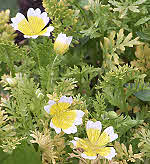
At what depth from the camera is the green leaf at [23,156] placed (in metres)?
0.68

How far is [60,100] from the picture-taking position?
68cm

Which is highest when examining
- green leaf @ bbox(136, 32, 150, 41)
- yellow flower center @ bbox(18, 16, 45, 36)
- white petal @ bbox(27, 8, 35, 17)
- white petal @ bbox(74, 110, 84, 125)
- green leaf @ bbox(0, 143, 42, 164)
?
white petal @ bbox(27, 8, 35, 17)

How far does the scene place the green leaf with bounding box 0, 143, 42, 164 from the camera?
681mm

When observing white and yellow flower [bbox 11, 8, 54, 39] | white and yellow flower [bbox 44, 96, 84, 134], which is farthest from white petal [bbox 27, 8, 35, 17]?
white and yellow flower [bbox 44, 96, 84, 134]

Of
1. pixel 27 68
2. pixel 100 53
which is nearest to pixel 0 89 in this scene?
pixel 27 68

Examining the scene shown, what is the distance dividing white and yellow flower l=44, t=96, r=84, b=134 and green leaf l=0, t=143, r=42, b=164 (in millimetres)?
68

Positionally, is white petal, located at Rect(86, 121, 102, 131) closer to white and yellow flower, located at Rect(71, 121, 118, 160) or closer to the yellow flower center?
white and yellow flower, located at Rect(71, 121, 118, 160)

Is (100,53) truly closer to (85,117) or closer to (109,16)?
(109,16)

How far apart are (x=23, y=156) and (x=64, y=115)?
0.11 m

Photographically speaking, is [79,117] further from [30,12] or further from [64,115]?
[30,12]

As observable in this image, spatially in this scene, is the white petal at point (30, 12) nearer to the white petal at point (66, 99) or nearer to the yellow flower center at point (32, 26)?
the yellow flower center at point (32, 26)

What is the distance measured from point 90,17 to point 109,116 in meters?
0.38

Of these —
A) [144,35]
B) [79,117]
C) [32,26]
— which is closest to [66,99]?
[79,117]

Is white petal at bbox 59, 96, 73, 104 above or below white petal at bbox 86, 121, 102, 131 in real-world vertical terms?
above
